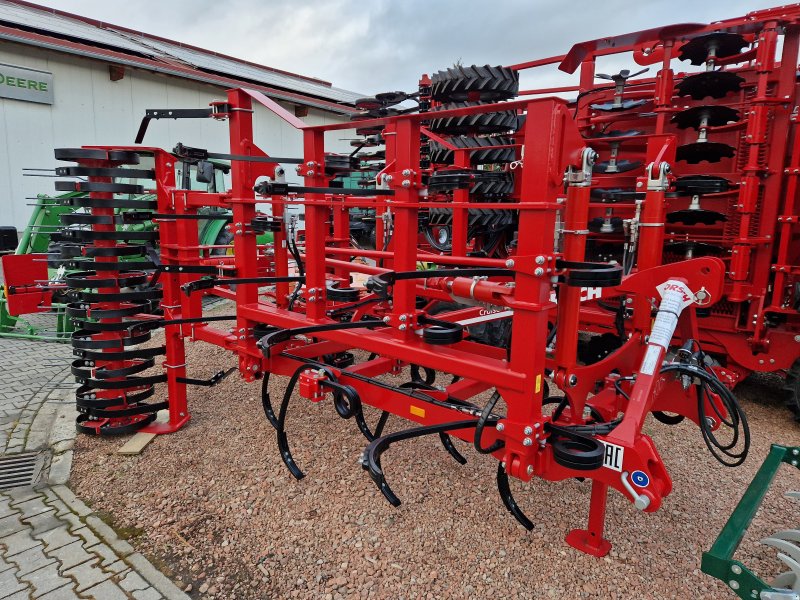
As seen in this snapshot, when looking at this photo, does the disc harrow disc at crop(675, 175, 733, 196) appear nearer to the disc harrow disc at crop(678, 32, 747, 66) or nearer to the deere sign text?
the disc harrow disc at crop(678, 32, 747, 66)

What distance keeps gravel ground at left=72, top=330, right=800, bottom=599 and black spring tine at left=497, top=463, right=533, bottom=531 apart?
75mm

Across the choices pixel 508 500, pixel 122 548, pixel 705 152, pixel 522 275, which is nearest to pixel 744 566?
pixel 508 500

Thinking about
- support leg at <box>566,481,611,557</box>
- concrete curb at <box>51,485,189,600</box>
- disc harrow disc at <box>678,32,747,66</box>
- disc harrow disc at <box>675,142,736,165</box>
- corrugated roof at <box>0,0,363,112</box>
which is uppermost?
corrugated roof at <box>0,0,363,112</box>

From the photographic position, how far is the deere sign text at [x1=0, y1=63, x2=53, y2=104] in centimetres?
988

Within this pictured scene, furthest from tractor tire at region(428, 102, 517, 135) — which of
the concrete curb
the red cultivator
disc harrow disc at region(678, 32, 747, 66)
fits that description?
the concrete curb

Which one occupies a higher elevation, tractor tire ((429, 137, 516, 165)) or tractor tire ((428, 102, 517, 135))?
tractor tire ((428, 102, 517, 135))

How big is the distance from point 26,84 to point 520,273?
1186 cm

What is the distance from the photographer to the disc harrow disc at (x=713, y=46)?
13.1 feet

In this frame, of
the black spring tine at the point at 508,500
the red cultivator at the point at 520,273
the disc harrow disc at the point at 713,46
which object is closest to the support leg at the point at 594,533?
the red cultivator at the point at 520,273

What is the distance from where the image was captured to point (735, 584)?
1.83 meters

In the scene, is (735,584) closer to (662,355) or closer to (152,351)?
(662,355)

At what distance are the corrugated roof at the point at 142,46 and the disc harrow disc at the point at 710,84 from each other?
1134 centimetres

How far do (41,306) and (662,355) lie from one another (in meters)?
5.05

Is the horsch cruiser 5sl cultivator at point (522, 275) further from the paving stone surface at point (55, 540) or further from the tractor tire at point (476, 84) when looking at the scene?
the paving stone surface at point (55, 540)
